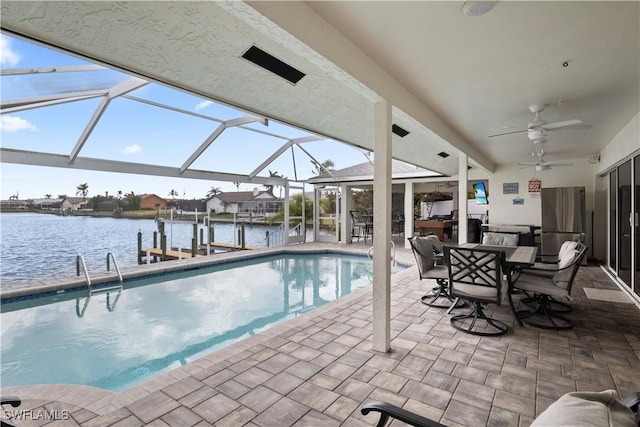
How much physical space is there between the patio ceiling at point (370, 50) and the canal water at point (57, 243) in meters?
5.92

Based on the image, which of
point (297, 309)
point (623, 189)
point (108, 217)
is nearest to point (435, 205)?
point (623, 189)

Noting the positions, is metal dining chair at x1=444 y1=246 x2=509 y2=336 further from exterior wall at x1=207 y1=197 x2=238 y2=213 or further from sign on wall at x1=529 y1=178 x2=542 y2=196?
exterior wall at x1=207 y1=197 x2=238 y2=213

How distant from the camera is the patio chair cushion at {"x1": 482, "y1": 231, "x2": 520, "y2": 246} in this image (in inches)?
209

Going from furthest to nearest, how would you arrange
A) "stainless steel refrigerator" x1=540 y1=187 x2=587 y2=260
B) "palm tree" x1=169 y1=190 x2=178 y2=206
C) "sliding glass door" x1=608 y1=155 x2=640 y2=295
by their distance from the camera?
"palm tree" x1=169 y1=190 x2=178 y2=206 < "stainless steel refrigerator" x1=540 y1=187 x2=587 y2=260 < "sliding glass door" x1=608 y1=155 x2=640 y2=295

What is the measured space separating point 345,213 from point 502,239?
6620mm

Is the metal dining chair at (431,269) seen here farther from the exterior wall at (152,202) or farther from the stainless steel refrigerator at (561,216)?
the exterior wall at (152,202)

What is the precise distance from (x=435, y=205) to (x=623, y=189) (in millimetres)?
10858

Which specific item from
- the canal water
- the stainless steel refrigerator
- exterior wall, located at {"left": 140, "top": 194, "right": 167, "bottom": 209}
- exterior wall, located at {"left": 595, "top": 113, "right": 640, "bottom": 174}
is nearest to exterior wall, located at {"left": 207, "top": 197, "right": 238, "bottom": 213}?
exterior wall, located at {"left": 140, "top": 194, "right": 167, "bottom": 209}

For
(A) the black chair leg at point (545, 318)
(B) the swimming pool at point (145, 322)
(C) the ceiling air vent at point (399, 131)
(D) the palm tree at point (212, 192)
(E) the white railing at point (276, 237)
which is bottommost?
(B) the swimming pool at point (145, 322)

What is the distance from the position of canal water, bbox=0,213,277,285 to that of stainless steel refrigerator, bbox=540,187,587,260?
33.3ft

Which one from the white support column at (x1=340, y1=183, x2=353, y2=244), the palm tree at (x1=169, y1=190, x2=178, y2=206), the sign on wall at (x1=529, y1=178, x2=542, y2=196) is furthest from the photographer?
the white support column at (x1=340, y1=183, x2=353, y2=244)

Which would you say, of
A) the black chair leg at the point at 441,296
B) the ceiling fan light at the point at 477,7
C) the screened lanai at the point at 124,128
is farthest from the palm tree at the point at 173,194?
the ceiling fan light at the point at 477,7

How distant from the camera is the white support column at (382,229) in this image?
9.50 feet

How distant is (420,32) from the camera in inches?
87.3
